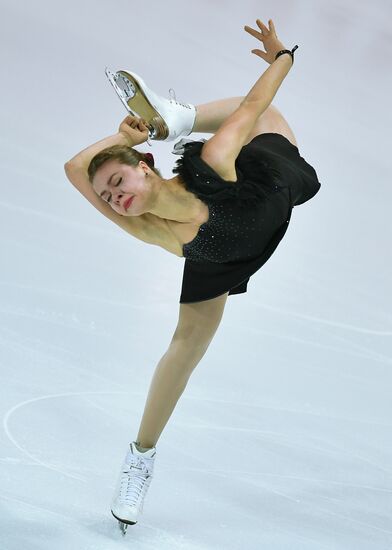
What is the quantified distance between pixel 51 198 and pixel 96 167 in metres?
2.27

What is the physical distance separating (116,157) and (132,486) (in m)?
1.02

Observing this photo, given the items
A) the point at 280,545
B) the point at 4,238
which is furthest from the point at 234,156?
the point at 4,238

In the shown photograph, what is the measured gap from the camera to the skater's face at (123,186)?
3.13 m

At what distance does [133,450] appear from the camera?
3443 millimetres

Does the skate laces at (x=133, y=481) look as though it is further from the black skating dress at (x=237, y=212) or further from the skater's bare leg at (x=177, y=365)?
the black skating dress at (x=237, y=212)

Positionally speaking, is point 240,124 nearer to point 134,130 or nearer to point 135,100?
point 134,130

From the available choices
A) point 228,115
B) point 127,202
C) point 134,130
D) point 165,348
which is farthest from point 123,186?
point 165,348

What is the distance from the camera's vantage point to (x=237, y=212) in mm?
3301

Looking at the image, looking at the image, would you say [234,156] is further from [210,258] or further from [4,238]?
[4,238]

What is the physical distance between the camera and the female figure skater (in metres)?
3.21

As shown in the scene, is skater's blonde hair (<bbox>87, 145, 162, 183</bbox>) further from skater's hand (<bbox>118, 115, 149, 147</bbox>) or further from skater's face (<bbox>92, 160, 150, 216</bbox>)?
skater's hand (<bbox>118, 115, 149, 147</bbox>)

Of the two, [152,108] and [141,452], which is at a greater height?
[152,108]

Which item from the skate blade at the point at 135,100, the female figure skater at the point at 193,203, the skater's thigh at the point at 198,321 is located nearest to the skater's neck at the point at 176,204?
the female figure skater at the point at 193,203

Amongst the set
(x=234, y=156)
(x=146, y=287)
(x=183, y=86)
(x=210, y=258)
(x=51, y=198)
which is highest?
(x=183, y=86)
